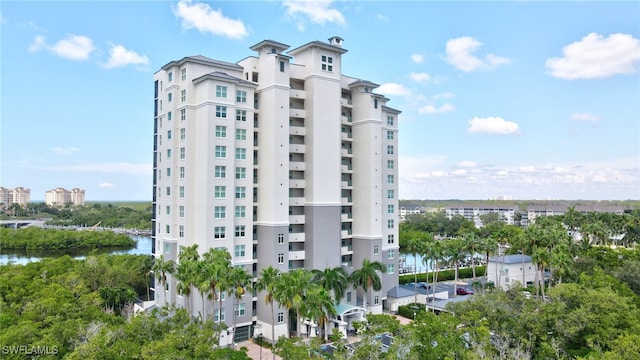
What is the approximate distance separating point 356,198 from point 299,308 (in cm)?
1958

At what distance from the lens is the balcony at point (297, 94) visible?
1566 inches

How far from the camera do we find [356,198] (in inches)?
1735

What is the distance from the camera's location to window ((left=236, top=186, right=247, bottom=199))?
3591 cm

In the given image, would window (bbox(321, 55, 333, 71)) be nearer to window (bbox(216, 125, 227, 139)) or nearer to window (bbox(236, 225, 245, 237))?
→ window (bbox(216, 125, 227, 139))

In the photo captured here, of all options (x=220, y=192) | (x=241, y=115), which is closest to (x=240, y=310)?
(x=220, y=192)

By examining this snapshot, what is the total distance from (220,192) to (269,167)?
507 cm

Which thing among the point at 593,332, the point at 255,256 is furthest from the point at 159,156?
the point at 593,332

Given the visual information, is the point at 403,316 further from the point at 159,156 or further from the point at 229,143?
the point at 159,156

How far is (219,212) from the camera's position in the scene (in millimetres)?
34312

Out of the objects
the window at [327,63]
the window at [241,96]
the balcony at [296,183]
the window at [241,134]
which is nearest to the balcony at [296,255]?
the balcony at [296,183]

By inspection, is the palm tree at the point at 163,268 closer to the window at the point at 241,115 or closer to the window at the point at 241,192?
the window at the point at 241,192

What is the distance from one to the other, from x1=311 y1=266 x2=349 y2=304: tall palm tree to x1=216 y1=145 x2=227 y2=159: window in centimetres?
1254

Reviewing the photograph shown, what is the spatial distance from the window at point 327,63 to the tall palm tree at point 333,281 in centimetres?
1890

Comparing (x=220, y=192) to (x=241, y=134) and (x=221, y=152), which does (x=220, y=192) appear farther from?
(x=241, y=134)
